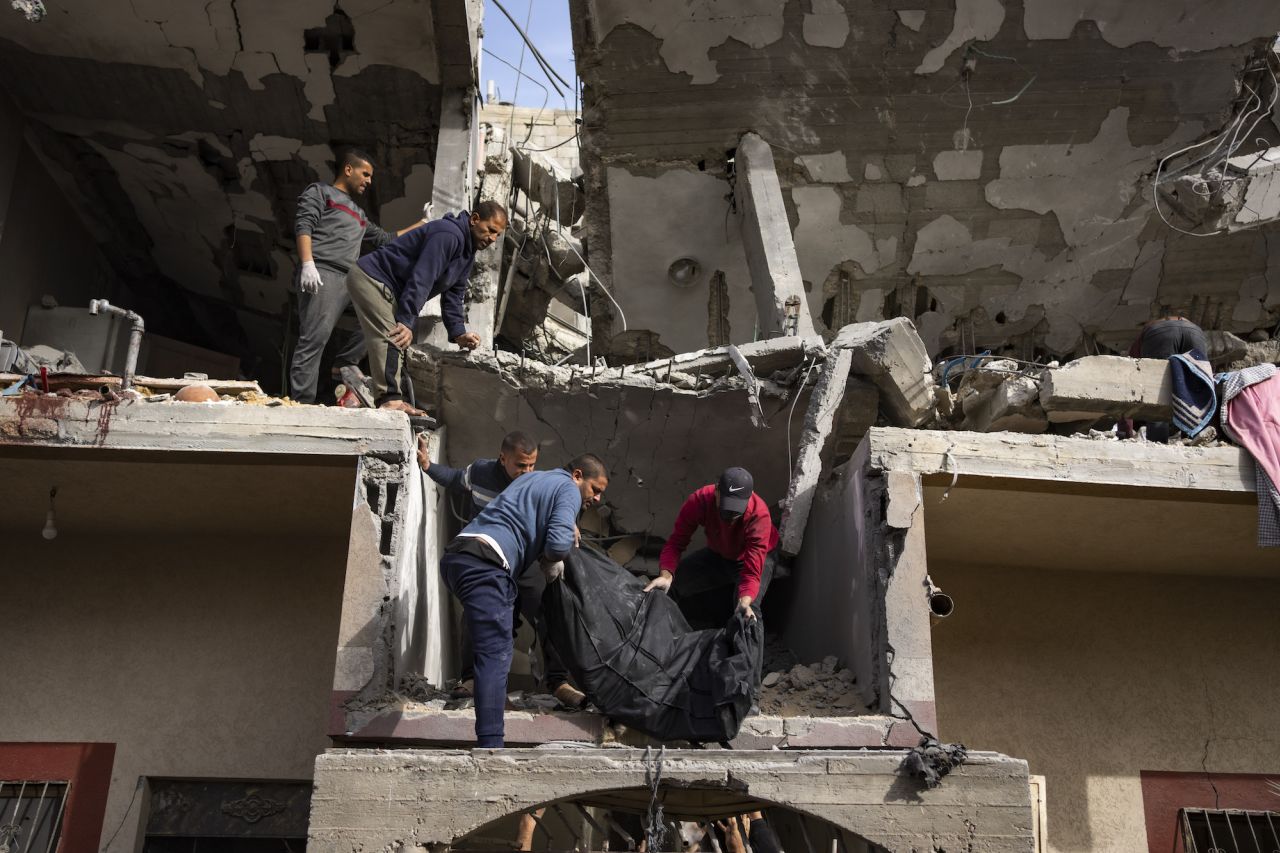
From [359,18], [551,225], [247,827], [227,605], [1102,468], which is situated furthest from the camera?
[551,225]

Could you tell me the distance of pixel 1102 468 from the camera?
7.05m

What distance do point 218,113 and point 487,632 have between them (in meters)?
6.66

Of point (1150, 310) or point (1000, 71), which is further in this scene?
point (1150, 310)

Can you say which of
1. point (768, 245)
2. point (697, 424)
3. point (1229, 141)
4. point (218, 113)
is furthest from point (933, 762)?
point (218, 113)

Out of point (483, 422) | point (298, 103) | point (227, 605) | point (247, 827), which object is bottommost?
point (247, 827)

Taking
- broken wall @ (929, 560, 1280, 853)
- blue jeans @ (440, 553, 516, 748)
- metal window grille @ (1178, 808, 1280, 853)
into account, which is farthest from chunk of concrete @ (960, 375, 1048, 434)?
blue jeans @ (440, 553, 516, 748)

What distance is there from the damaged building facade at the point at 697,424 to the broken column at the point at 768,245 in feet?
0.13

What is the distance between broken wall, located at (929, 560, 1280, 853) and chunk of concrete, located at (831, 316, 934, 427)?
1352 mm

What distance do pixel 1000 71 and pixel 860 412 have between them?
3875mm

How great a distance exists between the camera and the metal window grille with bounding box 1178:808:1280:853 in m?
7.83

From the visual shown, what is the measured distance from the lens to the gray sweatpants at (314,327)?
25.7 ft

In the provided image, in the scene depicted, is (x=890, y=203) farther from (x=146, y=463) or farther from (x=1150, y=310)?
(x=146, y=463)

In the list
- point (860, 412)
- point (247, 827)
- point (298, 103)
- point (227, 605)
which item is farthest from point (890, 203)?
point (247, 827)

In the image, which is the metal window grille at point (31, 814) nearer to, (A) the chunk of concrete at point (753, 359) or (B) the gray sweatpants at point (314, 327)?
(B) the gray sweatpants at point (314, 327)
